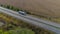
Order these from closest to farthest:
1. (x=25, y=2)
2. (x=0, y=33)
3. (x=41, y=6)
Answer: (x=0, y=33) < (x=41, y=6) < (x=25, y=2)

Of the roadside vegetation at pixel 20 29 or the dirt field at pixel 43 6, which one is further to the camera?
the dirt field at pixel 43 6

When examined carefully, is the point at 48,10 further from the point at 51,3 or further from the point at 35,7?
the point at 35,7

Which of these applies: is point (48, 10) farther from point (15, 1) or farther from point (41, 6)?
point (15, 1)

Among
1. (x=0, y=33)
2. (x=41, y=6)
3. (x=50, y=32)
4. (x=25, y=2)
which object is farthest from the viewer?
(x=25, y=2)

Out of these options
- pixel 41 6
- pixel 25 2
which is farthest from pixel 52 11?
pixel 25 2

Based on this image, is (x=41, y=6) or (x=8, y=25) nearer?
(x=8, y=25)

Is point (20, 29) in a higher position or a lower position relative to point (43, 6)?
higher

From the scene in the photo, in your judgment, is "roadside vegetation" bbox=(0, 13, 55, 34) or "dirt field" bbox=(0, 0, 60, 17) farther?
"dirt field" bbox=(0, 0, 60, 17)

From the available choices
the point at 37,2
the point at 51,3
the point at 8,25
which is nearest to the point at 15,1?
the point at 37,2

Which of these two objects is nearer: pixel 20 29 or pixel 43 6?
pixel 20 29
